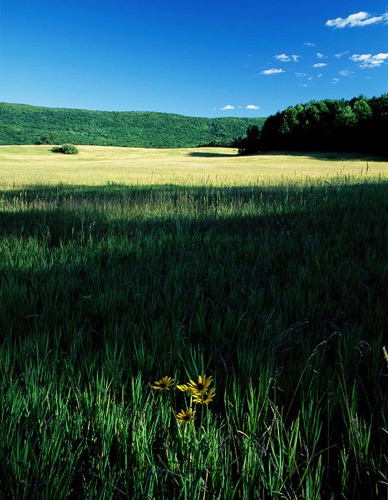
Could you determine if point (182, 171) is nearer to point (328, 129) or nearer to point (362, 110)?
point (362, 110)

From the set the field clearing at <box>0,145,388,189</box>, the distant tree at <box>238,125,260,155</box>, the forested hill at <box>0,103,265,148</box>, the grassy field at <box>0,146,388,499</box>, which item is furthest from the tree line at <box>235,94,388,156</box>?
the grassy field at <box>0,146,388,499</box>

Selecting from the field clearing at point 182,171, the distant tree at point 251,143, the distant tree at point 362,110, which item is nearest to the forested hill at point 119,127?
the distant tree at point 251,143

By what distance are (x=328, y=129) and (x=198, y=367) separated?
68331mm

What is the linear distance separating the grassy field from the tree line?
59060 millimetres

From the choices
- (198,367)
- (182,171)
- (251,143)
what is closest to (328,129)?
(251,143)

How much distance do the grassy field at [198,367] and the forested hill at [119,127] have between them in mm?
116331

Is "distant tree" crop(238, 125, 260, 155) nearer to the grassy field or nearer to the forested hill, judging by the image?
the forested hill

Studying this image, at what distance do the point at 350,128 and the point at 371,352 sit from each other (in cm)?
6478

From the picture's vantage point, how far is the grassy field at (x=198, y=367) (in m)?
0.94

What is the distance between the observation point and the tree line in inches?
2147

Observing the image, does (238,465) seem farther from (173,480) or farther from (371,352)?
(371,352)

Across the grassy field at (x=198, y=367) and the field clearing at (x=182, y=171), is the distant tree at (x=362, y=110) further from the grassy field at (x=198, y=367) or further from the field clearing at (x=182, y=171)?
the grassy field at (x=198, y=367)

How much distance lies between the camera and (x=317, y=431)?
110cm

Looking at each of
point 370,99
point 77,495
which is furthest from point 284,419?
point 370,99
